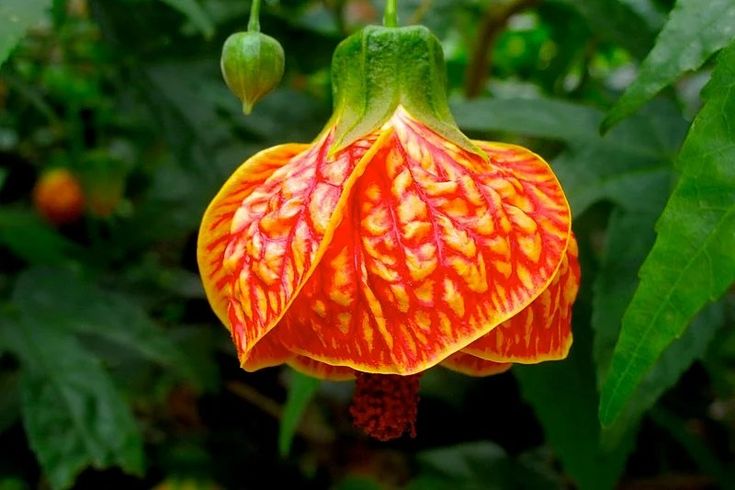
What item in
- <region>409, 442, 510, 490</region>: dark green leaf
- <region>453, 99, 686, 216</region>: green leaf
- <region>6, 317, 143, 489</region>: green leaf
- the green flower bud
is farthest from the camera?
<region>409, 442, 510, 490</region>: dark green leaf

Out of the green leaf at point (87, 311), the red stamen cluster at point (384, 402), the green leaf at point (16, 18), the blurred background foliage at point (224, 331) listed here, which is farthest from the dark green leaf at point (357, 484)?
the green leaf at point (16, 18)

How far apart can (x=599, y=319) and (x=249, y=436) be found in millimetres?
692

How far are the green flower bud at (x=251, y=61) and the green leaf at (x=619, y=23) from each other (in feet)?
1.19

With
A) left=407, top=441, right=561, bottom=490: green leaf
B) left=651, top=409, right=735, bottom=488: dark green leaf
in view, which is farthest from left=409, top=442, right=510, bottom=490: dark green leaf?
left=651, top=409, right=735, bottom=488: dark green leaf

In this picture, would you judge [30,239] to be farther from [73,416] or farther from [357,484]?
[357,484]

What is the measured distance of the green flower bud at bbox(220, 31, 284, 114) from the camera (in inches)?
26.1

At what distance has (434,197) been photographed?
53 centimetres

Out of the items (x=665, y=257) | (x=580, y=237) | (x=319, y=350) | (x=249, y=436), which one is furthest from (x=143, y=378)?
(x=665, y=257)

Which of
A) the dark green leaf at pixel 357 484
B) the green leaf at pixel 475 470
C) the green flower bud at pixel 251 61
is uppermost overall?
the green flower bud at pixel 251 61

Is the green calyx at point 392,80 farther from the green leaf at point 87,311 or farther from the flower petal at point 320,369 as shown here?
the green leaf at point 87,311

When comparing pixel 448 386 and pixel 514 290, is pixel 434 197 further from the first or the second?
pixel 448 386

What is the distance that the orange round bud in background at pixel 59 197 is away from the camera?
139 centimetres

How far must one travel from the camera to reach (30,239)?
1.20 meters

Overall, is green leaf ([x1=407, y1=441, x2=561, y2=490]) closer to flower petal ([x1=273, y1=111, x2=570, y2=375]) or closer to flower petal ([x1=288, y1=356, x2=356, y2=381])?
flower petal ([x1=288, y1=356, x2=356, y2=381])
